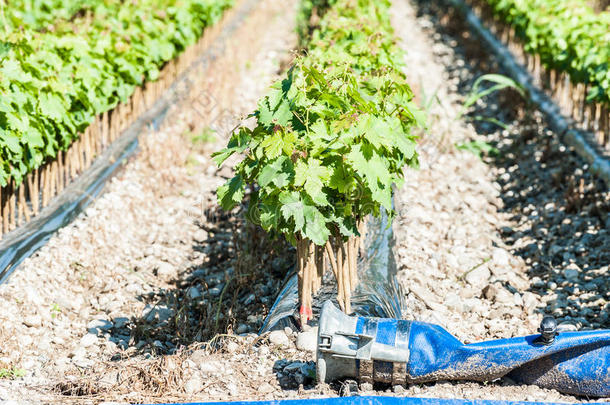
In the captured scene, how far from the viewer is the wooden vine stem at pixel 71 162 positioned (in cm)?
469

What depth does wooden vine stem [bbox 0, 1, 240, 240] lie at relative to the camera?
4688 mm

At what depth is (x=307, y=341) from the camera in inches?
128

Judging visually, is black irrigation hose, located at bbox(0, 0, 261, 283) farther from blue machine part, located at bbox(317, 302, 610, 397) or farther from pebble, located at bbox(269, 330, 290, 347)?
blue machine part, located at bbox(317, 302, 610, 397)

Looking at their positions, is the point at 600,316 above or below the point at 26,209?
below

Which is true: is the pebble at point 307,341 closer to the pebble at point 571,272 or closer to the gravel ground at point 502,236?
the gravel ground at point 502,236

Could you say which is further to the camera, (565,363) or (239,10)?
(239,10)

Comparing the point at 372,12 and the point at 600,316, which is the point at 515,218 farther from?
the point at 372,12

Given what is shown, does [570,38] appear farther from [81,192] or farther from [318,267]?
[81,192]

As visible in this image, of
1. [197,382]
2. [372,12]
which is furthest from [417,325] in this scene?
[372,12]

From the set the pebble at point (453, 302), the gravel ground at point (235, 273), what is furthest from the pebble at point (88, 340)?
the pebble at point (453, 302)

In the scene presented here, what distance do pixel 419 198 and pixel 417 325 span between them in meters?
2.55

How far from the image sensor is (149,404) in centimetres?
278

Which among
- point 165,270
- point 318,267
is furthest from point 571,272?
point 165,270

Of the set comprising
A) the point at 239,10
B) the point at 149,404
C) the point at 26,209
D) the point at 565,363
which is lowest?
the point at 149,404
